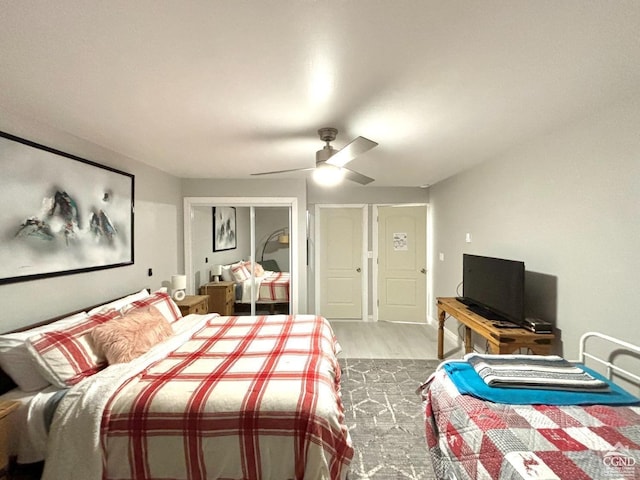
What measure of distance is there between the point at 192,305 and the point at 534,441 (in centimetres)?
334

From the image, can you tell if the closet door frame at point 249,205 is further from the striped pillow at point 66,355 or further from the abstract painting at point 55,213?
the striped pillow at point 66,355

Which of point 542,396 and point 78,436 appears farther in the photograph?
point 542,396

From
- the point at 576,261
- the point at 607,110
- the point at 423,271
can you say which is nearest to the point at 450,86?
the point at 607,110

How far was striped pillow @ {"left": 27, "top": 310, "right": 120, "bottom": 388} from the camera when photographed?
177 cm

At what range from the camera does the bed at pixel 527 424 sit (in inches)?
47.1

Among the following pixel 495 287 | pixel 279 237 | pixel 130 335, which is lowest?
pixel 130 335

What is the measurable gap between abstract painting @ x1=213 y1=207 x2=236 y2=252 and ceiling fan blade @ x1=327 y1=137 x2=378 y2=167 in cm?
279

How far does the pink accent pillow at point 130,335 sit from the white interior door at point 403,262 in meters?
3.81

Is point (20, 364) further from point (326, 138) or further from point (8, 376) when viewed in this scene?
point (326, 138)

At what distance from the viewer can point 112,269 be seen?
2.96 m

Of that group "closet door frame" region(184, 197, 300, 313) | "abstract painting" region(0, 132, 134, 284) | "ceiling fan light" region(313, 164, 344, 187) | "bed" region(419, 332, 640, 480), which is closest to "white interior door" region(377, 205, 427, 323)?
"closet door frame" region(184, 197, 300, 313)

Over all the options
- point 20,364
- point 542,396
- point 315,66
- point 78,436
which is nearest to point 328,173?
point 315,66

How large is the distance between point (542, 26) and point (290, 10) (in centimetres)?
100

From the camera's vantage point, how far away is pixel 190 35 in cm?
127
